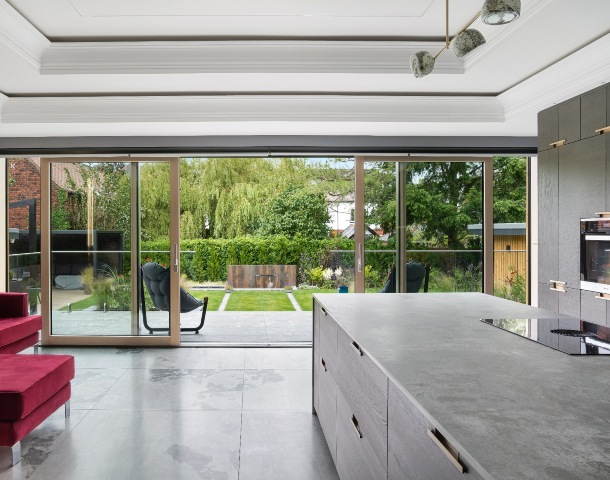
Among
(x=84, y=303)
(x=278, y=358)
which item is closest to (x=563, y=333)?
(x=278, y=358)

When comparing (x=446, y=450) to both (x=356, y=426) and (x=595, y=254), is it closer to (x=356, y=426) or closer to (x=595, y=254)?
(x=356, y=426)

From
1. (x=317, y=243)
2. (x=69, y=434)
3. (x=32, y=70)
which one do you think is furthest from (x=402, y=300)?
(x=317, y=243)

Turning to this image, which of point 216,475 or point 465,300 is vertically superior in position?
point 465,300

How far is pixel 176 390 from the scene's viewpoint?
157 inches

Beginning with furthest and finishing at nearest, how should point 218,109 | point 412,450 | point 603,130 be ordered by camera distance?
point 218,109
point 603,130
point 412,450

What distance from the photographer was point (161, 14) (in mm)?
3299

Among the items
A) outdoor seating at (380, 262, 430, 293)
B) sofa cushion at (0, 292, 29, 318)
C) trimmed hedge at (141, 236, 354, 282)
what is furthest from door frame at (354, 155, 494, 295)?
trimmed hedge at (141, 236, 354, 282)

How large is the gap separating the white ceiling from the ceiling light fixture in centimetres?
92

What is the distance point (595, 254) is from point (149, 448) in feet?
11.0

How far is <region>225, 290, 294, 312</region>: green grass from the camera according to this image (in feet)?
31.8

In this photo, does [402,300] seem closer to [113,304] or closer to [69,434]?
[69,434]

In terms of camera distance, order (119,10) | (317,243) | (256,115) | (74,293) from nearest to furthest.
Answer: (119,10) → (256,115) → (74,293) → (317,243)

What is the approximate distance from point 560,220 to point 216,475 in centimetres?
329

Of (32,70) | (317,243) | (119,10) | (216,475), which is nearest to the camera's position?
(216,475)
